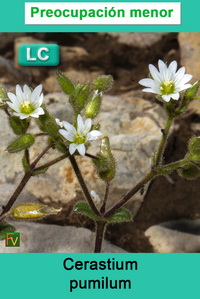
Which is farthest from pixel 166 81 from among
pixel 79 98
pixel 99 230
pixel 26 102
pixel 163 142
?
pixel 99 230

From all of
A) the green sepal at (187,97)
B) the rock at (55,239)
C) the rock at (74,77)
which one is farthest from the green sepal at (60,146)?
the rock at (74,77)

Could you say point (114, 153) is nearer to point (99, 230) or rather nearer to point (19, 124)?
point (99, 230)

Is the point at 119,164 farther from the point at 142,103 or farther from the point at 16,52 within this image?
the point at 16,52

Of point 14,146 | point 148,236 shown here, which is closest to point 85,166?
point 148,236

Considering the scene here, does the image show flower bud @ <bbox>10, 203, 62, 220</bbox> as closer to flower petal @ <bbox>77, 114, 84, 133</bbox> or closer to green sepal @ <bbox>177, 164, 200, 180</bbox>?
flower petal @ <bbox>77, 114, 84, 133</bbox>

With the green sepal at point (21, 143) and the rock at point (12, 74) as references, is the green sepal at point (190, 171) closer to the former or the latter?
the green sepal at point (21, 143)

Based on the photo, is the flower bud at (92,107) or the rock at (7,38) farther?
the rock at (7,38)

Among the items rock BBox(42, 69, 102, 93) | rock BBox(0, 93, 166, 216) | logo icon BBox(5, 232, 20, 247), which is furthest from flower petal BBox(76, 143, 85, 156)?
rock BBox(42, 69, 102, 93)
